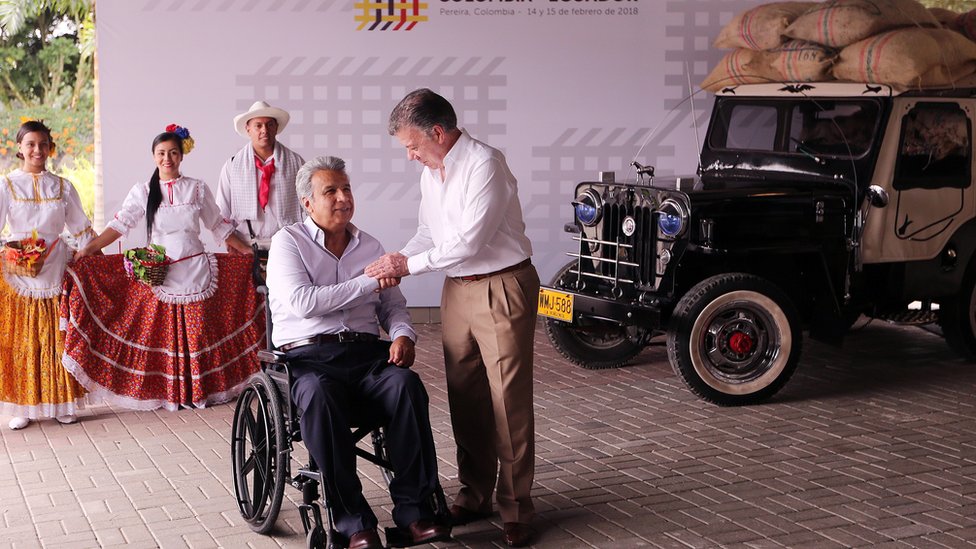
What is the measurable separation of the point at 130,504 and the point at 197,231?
230 centimetres

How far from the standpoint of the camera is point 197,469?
19.3ft

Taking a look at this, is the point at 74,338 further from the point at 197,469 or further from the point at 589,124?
the point at 589,124

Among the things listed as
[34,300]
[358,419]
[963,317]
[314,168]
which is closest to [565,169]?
[963,317]

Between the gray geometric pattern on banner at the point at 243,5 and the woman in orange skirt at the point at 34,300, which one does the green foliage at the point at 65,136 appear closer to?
the gray geometric pattern on banner at the point at 243,5

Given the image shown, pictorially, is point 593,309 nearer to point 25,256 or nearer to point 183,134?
point 183,134

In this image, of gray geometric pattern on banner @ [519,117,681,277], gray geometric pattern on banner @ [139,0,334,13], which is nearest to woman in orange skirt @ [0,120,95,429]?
gray geometric pattern on banner @ [139,0,334,13]

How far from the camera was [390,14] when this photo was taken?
9.70 metres

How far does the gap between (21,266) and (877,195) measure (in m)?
5.24

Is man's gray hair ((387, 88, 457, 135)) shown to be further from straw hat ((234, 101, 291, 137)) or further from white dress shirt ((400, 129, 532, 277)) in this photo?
straw hat ((234, 101, 291, 137))

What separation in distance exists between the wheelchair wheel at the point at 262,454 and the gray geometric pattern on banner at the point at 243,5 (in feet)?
17.1

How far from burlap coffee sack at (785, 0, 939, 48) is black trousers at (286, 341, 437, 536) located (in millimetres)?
4342

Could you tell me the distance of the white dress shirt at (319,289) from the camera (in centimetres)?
479

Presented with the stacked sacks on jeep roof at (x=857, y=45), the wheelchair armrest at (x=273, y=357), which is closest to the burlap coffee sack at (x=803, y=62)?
the stacked sacks on jeep roof at (x=857, y=45)

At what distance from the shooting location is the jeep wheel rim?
7.08 meters
